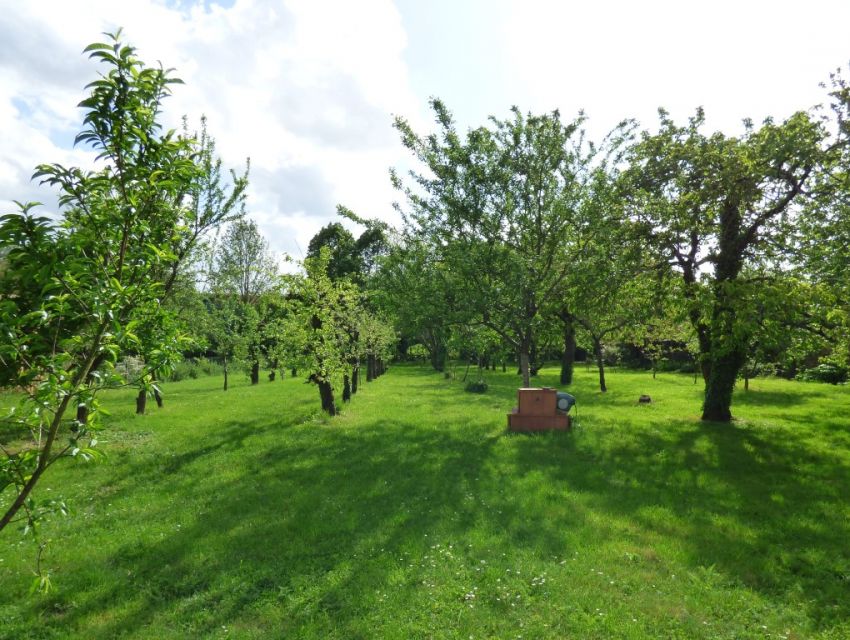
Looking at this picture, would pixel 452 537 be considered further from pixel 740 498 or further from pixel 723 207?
pixel 723 207

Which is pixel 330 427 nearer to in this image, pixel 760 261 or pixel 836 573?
pixel 836 573

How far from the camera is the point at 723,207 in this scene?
17.7 m

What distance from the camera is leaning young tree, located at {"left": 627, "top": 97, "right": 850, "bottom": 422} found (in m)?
15.7

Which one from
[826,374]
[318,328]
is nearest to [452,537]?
[318,328]

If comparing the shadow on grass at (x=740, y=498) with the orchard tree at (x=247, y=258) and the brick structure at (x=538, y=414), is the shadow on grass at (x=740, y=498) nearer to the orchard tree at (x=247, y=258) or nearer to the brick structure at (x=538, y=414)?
the brick structure at (x=538, y=414)

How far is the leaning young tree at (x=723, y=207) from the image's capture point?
15742mm

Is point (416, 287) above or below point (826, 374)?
above

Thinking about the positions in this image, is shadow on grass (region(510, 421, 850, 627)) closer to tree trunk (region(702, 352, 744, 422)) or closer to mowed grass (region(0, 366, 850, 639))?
mowed grass (region(0, 366, 850, 639))

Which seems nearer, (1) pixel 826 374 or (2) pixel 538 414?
(2) pixel 538 414

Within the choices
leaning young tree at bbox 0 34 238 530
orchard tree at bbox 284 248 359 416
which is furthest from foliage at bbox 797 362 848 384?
leaning young tree at bbox 0 34 238 530

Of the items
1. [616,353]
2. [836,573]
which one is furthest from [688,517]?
[616,353]

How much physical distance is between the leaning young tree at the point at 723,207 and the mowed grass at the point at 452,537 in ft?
12.4

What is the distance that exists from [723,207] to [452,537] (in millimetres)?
15972

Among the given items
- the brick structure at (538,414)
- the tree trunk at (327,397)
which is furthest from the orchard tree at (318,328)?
the brick structure at (538,414)
